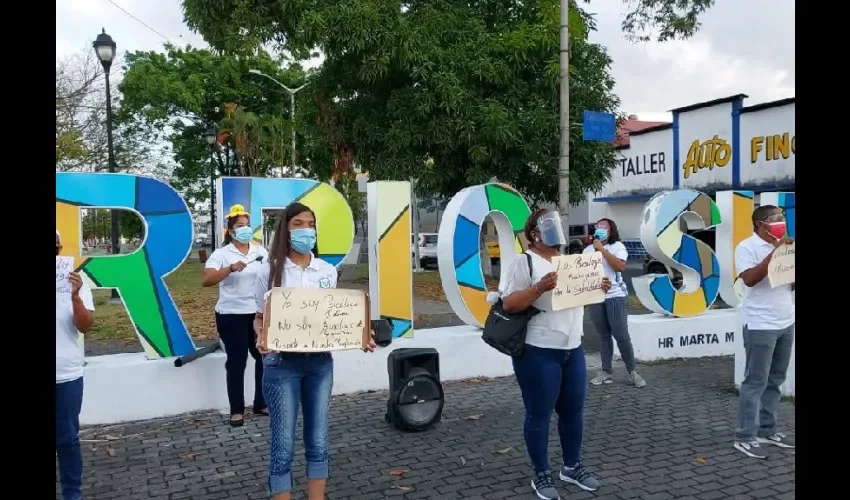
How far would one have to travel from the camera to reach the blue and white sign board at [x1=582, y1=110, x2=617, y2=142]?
33.7ft

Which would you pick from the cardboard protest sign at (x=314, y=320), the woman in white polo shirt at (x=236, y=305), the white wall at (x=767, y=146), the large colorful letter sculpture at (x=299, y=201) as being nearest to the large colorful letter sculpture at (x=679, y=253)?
the large colorful letter sculpture at (x=299, y=201)

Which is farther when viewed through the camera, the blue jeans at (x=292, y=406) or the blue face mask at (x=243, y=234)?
the blue face mask at (x=243, y=234)

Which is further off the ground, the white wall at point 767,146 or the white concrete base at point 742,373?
the white wall at point 767,146

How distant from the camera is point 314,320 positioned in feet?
11.8

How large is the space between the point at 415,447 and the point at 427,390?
60 centimetres

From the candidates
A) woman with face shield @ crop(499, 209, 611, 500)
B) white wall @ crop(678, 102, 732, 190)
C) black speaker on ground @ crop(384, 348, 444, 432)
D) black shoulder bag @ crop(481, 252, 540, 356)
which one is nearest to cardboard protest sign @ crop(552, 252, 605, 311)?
woman with face shield @ crop(499, 209, 611, 500)

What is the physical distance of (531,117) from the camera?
12.7 metres

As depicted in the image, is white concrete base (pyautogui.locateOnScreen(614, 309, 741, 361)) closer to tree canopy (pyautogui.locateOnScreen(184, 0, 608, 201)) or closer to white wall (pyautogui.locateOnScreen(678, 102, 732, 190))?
tree canopy (pyautogui.locateOnScreen(184, 0, 608, 201))

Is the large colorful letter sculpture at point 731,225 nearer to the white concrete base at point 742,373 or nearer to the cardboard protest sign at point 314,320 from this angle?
the white concrete base at point 742,373

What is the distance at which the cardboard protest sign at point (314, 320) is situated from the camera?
352 centimetres

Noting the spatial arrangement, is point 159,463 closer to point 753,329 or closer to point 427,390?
point 427,390

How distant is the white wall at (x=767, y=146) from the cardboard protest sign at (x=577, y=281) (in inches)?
705

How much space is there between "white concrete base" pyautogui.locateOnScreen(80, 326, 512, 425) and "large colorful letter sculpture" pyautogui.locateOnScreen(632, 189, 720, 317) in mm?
3106

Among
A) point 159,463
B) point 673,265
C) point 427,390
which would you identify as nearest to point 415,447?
point 427,390
